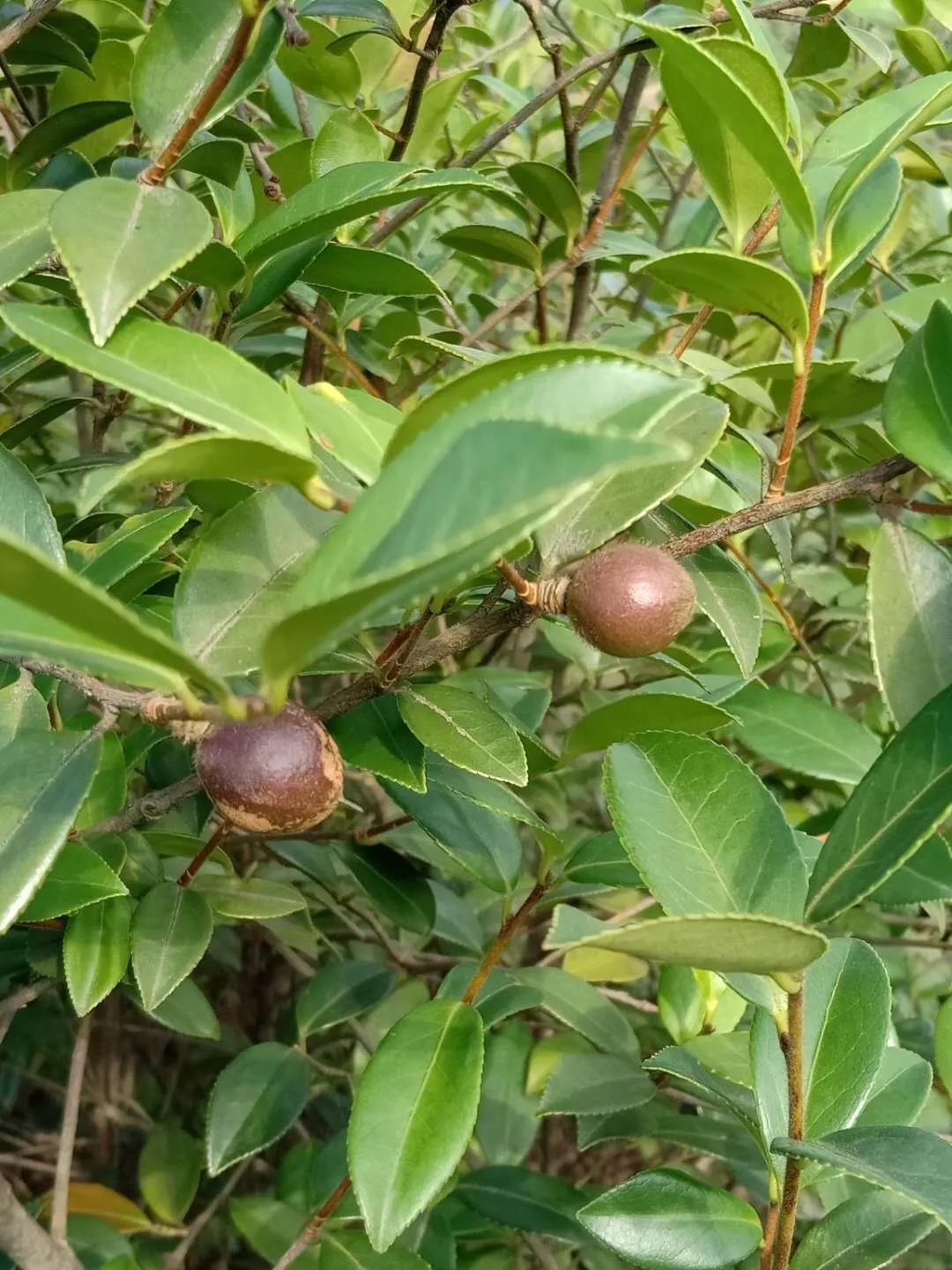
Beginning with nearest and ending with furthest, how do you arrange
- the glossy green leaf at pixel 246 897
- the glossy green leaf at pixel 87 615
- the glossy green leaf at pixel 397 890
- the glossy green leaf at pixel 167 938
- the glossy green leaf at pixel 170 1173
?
the glossy green leaf at pixel 87 615 < the glossy green leaf at pixel 167 938 < the glossy green leaf at pixel 246 897 < the glossy green leaf at pixel 397 890 < the glossy green leaf at pixel 170 1173

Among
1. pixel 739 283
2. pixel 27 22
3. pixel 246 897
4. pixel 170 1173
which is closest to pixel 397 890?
pixel 246 897

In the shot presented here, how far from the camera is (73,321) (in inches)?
17.5

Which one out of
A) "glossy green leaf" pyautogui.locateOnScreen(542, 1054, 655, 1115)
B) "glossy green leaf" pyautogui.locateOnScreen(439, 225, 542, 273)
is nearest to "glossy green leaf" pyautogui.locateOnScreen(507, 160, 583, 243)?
"glossy green leaf" pyautogui.locateOnScreen(439, 225, 542, 273)

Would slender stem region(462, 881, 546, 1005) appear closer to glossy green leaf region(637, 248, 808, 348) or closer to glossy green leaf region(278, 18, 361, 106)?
glossy green leaf region(637, 248, 808, 348)

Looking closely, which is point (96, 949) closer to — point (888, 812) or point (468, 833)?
point (468, 833)

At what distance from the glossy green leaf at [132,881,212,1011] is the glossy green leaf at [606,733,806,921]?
1.20 ft

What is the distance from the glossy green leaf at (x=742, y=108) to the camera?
45cm

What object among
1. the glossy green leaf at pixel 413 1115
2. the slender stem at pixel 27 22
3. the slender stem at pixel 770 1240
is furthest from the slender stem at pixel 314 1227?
the slender stem at pixel 27 22

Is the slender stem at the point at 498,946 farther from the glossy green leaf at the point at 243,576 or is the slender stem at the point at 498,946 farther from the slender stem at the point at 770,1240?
the glossy green leaf at the point at 243,576

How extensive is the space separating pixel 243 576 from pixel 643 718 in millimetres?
285

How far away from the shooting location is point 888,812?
47 centimetres

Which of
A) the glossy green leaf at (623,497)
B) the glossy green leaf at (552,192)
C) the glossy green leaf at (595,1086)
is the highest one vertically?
the glossy green leaf at (552,192)

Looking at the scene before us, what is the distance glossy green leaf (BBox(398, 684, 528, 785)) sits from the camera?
1.82 ft

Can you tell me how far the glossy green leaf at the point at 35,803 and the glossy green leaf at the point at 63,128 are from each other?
0.49 m
